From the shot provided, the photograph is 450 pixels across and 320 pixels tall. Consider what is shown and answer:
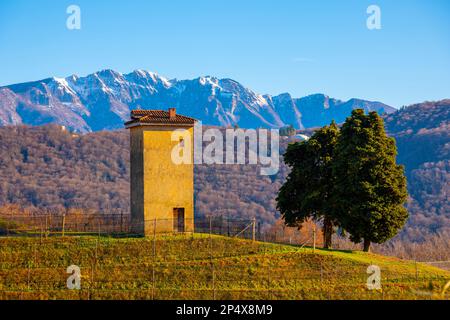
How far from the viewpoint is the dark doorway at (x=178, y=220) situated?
54.8 metres

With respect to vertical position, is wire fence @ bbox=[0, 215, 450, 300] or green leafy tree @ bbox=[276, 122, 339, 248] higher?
green leafy tree @ bbox=[276, 122, 339, 248]

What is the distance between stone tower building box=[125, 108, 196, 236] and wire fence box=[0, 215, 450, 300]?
0.48m

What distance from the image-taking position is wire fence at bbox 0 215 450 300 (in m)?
39.5

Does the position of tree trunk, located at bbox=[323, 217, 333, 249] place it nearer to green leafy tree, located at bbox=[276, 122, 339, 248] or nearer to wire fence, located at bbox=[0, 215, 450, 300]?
green leafy tree, located at bbox=[276, 122, 339, 248]

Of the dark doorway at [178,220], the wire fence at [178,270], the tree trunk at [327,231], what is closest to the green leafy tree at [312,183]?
the tree trunk at [327,231]

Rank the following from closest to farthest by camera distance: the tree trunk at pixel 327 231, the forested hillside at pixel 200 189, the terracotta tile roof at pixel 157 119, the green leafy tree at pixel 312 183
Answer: the terracotta tile roof at pixel 157 119, the green leafy tree at pixel 312 183, the tree trunk at pixel 327 231, the forested hillside at pixel 200 189

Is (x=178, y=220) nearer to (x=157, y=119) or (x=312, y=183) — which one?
(x=157, y=119)

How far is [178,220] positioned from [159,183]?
310 centimetres

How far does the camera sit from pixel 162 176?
178 feet

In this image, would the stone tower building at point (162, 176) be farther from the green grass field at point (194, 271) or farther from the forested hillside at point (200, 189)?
the forested hillside at point (200, 189)

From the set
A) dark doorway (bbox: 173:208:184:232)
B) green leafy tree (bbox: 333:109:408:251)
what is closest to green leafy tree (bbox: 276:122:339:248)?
green leafy tree (bbox: 333:109:408:251)

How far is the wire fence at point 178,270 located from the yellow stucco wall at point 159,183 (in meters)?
0.52
